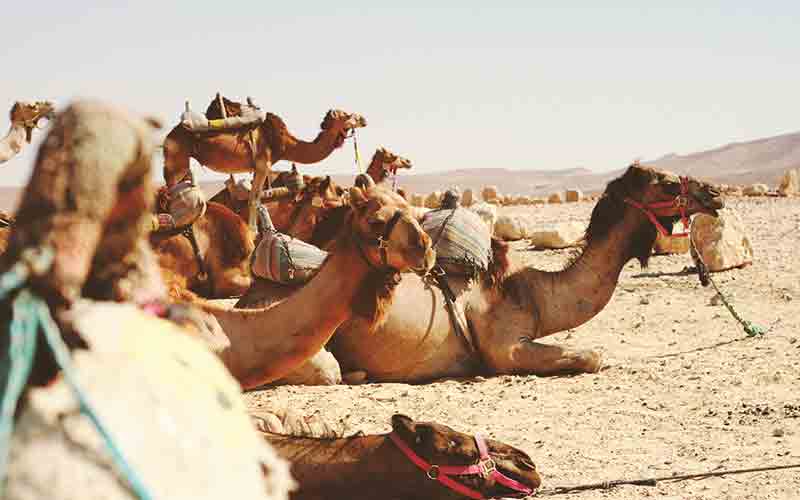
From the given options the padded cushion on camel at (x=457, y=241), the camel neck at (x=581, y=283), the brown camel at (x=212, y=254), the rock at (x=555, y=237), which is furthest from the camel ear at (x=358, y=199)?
the rock at (x=555, y=237)

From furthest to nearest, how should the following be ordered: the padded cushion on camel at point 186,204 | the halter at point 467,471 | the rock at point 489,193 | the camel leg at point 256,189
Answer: the rock at point 489,193 < the camel leg at point 256,189 < the padded cushion on camel at point 186,204 < the halter at point 467,471

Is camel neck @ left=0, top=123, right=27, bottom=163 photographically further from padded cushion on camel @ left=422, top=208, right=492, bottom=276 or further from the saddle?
the saddle

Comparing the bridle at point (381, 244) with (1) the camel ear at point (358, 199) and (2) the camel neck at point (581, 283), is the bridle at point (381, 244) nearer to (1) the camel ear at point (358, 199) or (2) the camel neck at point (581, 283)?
(1) the camel ear at point (358, 199)

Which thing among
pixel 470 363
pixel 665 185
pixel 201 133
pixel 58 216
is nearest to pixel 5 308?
pixel 58 216

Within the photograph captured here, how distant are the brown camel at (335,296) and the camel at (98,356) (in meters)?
3.13

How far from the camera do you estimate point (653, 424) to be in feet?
22.5

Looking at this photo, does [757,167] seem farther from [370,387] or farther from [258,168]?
[370,387]

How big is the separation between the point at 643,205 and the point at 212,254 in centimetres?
425

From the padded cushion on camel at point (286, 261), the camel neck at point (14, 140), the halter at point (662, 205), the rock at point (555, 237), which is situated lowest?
the rock at point (555, 237)

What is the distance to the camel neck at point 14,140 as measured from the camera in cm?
897

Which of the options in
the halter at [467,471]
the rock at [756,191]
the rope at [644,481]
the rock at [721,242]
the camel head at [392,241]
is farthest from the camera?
the rock at [756,191]

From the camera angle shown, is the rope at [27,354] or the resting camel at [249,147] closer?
the rope at [27,354]

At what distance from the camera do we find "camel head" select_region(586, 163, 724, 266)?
31.3 ft

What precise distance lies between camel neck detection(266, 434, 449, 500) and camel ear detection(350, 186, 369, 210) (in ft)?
5.54
